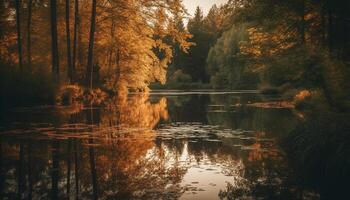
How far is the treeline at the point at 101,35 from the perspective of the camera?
101ft

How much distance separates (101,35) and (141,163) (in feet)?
92.3

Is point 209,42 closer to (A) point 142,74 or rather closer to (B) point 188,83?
(B) point 188,83

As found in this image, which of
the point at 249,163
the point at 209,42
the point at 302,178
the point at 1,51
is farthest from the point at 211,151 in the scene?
the point at 209,42

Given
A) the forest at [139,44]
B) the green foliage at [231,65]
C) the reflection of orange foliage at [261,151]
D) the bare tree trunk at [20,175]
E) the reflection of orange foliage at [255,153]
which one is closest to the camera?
the bare tree trunk at [20,175]

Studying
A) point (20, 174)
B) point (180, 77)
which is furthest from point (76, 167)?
point (180, 77)

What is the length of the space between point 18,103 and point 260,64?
12840 millimetres

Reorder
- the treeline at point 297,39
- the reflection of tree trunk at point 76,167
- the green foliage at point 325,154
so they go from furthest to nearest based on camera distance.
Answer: the treeline at point 297,39, the green foliage at point 325,154, the reflection of tree trunk at point 76,167

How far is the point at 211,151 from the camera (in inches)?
403

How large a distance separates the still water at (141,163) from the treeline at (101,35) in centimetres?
1601

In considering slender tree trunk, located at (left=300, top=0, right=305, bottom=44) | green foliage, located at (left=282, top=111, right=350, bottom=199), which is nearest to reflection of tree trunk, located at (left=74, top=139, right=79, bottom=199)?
green foliage, located at (left=282, top=111, right=350, bottom=199)

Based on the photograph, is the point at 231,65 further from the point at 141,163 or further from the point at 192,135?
the point at 141,163

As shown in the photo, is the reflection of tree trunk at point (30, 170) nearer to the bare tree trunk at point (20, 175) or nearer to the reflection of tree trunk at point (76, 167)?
the bare tree trunk at point (20, 175)

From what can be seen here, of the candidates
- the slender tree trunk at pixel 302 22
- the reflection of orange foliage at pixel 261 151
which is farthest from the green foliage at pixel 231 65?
the reflection of orange foliage at pixel 261 151

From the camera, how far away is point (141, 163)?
345 inches
